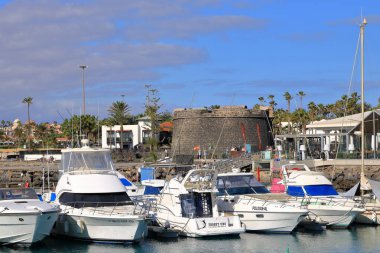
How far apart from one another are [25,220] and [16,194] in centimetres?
237

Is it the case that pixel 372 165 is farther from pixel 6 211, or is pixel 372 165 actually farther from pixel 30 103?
pixel 30 103

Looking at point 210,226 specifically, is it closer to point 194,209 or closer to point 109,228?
point 194,209

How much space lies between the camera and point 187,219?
27344mm

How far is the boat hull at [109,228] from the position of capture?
1009 inches

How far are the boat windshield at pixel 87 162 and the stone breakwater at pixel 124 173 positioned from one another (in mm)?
8033

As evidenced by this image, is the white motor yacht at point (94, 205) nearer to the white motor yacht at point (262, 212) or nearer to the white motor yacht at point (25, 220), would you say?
the white motor yacht at point (25, 220)

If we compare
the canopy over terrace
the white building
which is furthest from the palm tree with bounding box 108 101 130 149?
the canopy over terrace

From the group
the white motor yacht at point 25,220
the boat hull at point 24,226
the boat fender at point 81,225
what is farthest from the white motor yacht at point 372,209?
the boat hull at point 24,226

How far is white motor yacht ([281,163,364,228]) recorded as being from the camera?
29969mm

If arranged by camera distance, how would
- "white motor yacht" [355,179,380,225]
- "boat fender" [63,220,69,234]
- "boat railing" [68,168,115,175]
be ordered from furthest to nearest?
1. "white motor yacht" [355,179,380,225]
2. "boat railing" [68,168,115,175]
3. "boat fender" [63,220,69,234]

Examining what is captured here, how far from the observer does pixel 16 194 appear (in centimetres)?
2700

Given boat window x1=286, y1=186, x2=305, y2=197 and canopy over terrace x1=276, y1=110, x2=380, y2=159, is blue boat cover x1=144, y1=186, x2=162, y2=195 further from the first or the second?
canopy over terrace x1=276, y1=110, x2=380, y2=159

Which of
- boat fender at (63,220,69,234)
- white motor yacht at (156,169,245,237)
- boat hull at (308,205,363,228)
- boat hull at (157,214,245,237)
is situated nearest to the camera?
boat hull at (157,214,245,237)

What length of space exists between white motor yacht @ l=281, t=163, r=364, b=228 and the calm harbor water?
1339 mm
